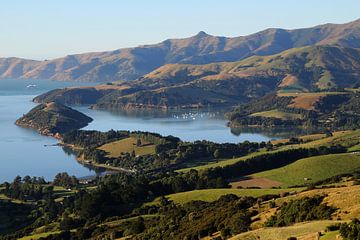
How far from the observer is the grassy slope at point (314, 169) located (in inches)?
3514

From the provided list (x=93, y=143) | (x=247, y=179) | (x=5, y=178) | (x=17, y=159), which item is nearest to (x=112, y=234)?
(x=247, y=179)

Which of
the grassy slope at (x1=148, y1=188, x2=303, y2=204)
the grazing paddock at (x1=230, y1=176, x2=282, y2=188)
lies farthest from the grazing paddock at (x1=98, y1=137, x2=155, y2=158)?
the grassy slope at (x1=148, y1=188, x2=303, y2=204)

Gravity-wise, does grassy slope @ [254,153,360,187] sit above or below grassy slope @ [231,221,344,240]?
below

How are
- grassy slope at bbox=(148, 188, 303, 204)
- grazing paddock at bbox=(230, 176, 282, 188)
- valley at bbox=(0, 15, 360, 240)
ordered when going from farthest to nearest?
1. grazing paddock at bbox=(230, 176, 282, 188)
2. grassy slope at bbox=(148, 188, 303, 204)
3. valley at bbox=(0, 15, 360, 240)

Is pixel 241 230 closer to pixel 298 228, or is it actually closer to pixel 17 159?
pixel 298 228

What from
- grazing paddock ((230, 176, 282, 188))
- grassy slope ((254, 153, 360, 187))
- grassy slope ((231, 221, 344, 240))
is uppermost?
grassy slope ((231, 221, 344, 240))

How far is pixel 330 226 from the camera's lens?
29891mm

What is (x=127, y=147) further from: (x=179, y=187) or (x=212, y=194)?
(x=212, y=194)

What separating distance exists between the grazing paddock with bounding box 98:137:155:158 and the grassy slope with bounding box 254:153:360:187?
2064 inches

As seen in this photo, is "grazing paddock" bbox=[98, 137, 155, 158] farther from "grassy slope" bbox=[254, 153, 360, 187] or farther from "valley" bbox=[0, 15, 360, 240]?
"grassy slope" bbox=[254, 153, 360, 187]

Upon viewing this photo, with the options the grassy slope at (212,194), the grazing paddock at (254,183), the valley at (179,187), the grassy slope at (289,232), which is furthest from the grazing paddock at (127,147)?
the grassy slope at (289,232)

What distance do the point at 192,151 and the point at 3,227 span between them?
65.2m

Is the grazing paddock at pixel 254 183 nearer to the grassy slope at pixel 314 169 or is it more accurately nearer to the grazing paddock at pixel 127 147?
the grassy slope at pixel 314 169

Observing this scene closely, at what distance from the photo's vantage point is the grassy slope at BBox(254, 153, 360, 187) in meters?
89.2
